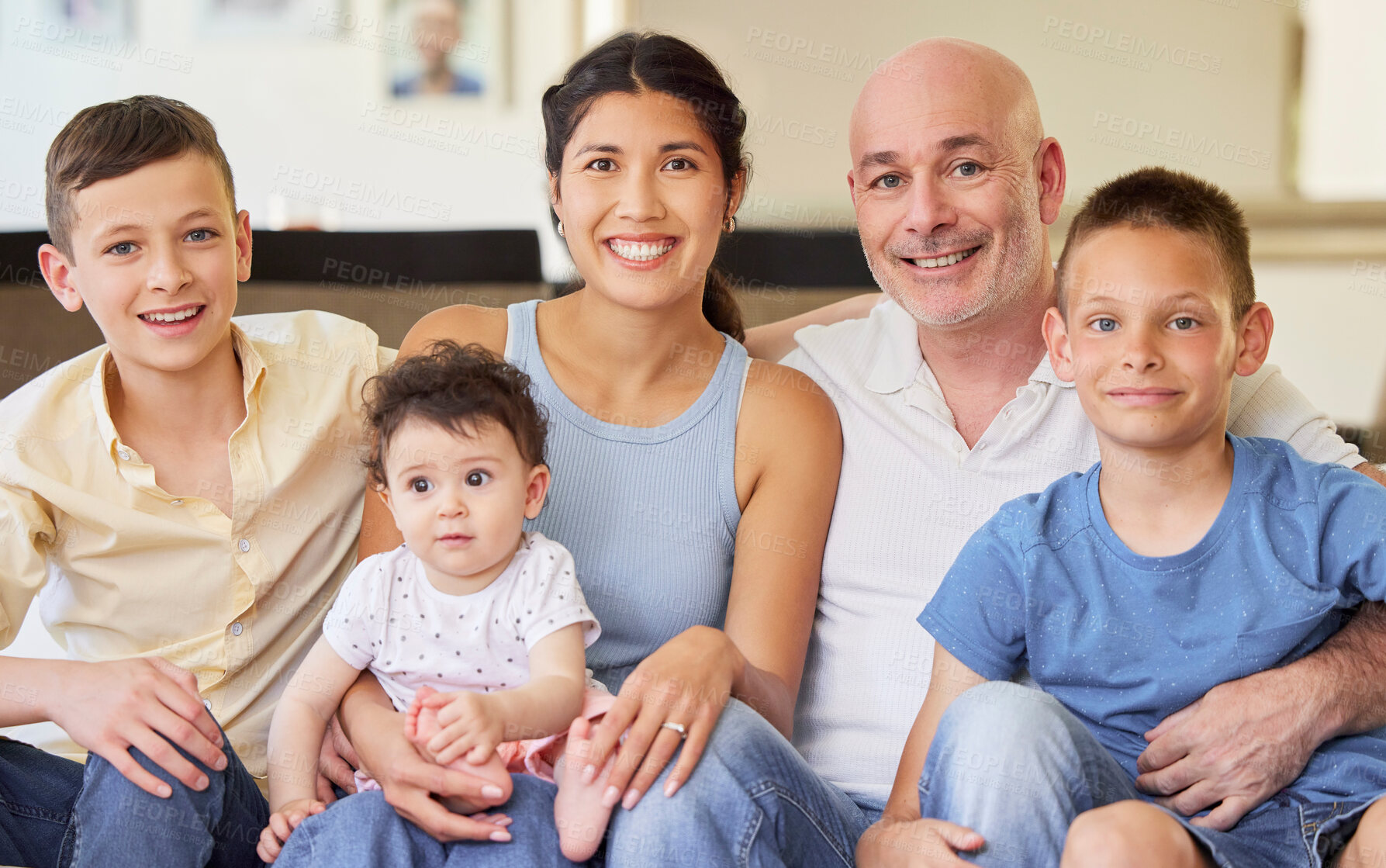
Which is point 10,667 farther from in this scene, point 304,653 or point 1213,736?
point 1213,736

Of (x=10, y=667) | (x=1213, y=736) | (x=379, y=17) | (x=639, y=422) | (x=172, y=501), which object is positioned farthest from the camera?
(x=379, y=17)

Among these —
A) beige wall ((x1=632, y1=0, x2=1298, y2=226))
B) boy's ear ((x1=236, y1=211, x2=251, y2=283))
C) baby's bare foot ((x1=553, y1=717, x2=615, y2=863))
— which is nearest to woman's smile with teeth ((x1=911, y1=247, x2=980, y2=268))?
baby's bare foot ((x1=553, y1=717, x2=615, y2=863))

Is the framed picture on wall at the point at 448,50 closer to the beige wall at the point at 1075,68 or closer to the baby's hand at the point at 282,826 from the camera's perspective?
the beige wall at the point at 1075,68

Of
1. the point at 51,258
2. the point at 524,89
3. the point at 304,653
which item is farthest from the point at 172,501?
the point at 524,89

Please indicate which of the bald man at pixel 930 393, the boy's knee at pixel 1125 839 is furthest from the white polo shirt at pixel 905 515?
the boy's knee at pixel 1125 839

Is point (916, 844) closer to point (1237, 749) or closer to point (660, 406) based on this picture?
point (1237, 749)

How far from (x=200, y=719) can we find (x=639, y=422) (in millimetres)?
674

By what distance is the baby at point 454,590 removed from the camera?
1.32 meters

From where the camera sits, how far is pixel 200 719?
129cm

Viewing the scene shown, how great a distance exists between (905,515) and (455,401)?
24.9 inches

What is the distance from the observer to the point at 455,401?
1.35 m

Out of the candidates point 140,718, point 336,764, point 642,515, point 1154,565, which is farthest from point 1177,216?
point 140,718

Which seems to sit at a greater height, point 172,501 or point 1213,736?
point 172,501

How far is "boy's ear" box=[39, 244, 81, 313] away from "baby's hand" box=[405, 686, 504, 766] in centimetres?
78
